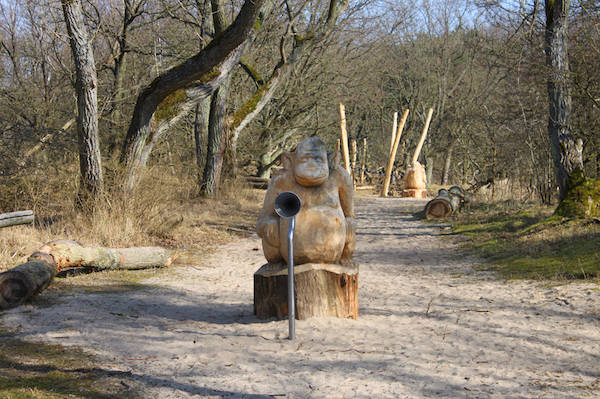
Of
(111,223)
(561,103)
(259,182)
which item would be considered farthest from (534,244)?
(259,182)

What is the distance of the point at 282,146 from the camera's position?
74.0 feet

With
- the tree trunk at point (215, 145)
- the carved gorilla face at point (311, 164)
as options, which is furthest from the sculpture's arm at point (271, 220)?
the tree trunk at point (215, 145)

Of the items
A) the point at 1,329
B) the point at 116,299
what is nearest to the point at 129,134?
the point at 116,299

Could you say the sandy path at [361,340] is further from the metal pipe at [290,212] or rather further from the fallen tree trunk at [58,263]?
the metal pipe at [290,212]

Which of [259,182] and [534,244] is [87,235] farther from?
[259,182]

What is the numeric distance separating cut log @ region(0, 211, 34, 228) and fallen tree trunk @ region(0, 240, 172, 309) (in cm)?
46

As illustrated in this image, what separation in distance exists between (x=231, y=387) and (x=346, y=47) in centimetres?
1961

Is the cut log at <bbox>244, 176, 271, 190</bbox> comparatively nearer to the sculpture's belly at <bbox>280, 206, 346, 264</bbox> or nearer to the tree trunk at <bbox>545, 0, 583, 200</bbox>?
the tree trunk at <bbox>545, 0, 583, 200</bbox>

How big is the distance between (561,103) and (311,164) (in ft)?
22.0

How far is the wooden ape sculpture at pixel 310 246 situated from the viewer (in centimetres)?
567

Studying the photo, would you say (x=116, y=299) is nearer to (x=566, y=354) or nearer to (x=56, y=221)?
(x=56, y=221)

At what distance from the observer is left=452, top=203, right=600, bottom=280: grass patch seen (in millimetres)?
7418

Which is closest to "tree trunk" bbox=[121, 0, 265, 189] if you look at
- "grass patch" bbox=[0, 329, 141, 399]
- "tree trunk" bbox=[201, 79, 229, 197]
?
"tree trunk" bbox=[201, 79, 229, 197]

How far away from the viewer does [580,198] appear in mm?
9758
